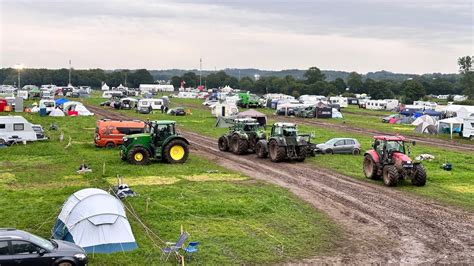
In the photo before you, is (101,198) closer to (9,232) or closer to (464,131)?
(9,232)

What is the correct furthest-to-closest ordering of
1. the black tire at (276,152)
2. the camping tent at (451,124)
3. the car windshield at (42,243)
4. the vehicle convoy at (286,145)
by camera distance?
the camping tent at (451,124) < the vehicle convoy at (286,145) < the black tire at (276,152) < the car windshield at (42,243)

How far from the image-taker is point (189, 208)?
20.0 meters

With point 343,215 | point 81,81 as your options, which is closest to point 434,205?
point 343,215

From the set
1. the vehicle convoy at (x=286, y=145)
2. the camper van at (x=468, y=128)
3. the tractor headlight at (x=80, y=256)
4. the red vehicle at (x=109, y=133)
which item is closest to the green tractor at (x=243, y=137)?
the vehicle convoy at (x=286, y=145)

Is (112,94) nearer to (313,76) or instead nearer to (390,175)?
(313,76)

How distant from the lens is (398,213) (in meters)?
20.4

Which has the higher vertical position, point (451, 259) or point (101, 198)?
point (101, 198)

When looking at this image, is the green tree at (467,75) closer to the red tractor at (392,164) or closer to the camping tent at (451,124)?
the camping tent at (451,124)

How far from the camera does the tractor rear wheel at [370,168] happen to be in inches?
1041

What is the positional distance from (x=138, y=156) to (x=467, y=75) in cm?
12897

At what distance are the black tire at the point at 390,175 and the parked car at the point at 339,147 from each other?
10932 mm

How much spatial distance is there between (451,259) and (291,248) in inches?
179

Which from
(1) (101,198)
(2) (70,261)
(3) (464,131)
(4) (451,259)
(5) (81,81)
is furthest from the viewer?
(5) (81,81)

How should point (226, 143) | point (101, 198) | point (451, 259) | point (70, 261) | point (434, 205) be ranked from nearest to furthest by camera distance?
point (70, 261) → point (451, 259) → point (101, 198) → point (434, 205) → point (226, 143)
